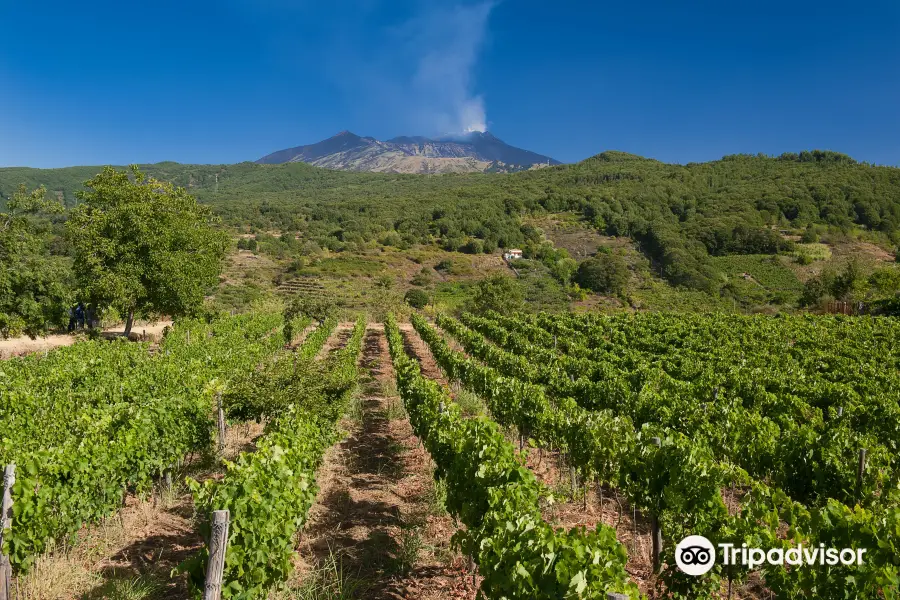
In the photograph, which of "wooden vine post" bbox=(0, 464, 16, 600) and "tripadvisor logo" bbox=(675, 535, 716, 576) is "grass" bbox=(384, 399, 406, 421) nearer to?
"wooden vine post" bbox=(0, 464, 16, 600)

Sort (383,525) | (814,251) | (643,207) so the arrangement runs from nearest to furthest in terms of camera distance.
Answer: (383,525), (814,251), (643,207)

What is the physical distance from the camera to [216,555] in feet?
13.1

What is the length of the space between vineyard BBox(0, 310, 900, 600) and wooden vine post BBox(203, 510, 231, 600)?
13 millimetres

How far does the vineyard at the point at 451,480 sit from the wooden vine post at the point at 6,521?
2 centimetres

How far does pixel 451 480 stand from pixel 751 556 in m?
3.43

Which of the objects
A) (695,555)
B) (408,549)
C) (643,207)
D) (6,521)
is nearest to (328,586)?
(408,549)

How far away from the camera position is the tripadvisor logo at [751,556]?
12.8 ft

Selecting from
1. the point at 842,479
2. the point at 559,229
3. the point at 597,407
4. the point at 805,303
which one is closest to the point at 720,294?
the point at 805,303

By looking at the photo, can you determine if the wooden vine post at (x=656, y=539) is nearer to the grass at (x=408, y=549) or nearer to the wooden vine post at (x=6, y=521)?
the grass at (x=408, y=549)

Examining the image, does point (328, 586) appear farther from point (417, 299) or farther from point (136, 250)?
point (417, 299)

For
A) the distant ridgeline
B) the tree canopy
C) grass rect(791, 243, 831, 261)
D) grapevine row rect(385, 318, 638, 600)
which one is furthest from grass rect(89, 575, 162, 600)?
grass rect(791, 243, 831, 261)

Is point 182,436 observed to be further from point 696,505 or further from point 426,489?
point 696,505

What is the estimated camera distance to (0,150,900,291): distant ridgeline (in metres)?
90.4

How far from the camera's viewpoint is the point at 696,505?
5.45 metres
